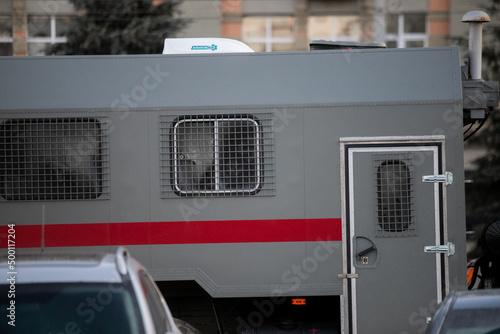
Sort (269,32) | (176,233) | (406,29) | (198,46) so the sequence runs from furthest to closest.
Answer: (406,29), (269,32), (198,46), (176,233)

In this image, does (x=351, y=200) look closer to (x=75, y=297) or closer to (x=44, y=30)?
(x=75, y=297)

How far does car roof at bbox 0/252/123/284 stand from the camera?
187 inches

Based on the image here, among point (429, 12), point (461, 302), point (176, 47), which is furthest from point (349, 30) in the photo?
point (461, 302)

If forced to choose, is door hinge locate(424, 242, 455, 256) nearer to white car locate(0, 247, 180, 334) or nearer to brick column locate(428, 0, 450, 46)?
white car locate(0, 247, 180, 334)

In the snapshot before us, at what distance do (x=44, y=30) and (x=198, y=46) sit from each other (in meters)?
14.7

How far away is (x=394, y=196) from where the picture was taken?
7.36 m

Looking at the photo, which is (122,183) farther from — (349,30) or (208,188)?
(349,30)

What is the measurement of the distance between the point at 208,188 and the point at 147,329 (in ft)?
9.62

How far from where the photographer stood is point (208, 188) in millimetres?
7355

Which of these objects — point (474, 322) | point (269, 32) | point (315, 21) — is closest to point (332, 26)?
point (315, 21)

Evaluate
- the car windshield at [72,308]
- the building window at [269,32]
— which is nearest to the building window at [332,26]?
the building window at [269,32]

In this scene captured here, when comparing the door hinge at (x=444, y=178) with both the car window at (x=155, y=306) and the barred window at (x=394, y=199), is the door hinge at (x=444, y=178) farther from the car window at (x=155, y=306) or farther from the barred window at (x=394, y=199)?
the car window at (x=155, y=306)

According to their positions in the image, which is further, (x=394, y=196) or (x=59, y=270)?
(x=394, y=196)

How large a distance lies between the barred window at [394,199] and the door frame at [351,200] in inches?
8.7
